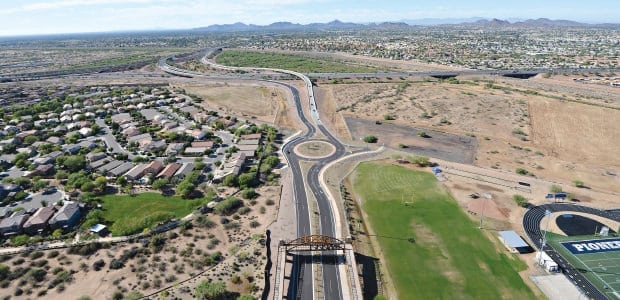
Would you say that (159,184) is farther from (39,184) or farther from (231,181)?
(39,184)

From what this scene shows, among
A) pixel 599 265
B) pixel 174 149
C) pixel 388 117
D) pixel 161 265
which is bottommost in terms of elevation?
pixel 599 265

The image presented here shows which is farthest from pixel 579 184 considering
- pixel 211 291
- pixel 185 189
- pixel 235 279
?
pixel 185 189

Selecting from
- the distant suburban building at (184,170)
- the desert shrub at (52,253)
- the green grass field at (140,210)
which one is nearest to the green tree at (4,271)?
the desert shrub at (52,253)

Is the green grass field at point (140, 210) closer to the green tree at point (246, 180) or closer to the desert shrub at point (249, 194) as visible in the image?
the desert shrub at point (249, 194)

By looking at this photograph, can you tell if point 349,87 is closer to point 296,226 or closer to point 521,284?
point 296,226

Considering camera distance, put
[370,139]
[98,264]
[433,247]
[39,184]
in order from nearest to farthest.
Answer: [98,264] → [433,247] → [39,184] → [370,139]

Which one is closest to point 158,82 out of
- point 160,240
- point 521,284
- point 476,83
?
point 160,240

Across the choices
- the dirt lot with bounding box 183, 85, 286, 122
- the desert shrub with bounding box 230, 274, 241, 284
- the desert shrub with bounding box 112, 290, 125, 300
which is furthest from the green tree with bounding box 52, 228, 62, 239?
the dirt lot with bounding box 183, 85, 286, 122
